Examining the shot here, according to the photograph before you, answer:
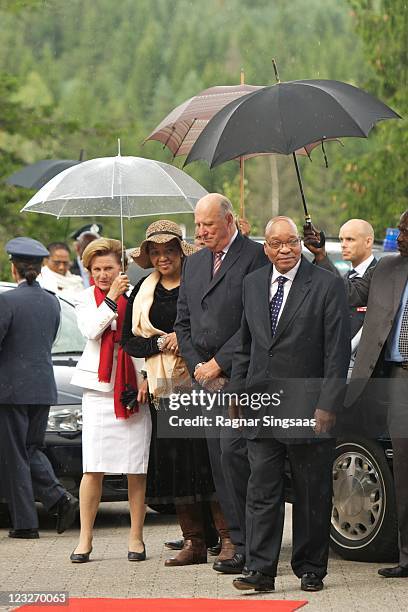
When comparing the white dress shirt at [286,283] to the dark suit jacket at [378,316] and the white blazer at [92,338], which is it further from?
the white blazer at [92,338]

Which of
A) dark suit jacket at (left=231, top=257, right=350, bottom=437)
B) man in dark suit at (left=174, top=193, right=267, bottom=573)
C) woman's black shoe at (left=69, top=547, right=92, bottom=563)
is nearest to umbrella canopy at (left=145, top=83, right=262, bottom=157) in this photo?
man in dark suit at (left=174, top=193, right=267, bottom=573)

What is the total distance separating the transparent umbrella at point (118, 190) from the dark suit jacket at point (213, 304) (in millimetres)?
1007

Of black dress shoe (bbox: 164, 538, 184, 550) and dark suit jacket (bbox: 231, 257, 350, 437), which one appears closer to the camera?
dark suit jacket (bbox: 231, 257, 350, 437)

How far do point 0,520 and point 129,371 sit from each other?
2.50m

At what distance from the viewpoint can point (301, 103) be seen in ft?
31.4

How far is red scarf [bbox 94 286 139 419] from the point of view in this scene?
9.95 m

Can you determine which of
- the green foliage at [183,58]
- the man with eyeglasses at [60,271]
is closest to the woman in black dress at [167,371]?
the man with eyeglasses at [60,271]

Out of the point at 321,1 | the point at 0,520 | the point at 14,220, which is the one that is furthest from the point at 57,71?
the point at 0,520

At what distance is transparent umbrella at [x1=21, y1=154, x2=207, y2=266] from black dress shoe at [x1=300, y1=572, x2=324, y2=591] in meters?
2.82

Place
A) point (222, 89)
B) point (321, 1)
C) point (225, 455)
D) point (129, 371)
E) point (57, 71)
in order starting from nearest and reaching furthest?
point (225, 455), point (129, 371), point (222, 89), point (57, 71), point (321, 1)

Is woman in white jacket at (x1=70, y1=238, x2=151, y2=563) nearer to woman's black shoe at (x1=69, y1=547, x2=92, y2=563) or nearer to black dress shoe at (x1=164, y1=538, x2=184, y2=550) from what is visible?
woman's black shoe at (x1=69, y1=547, x2=92, y2=563)

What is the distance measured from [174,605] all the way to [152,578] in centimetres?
102

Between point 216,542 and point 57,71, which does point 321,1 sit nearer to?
point 57,71

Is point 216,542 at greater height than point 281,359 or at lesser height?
lesser
